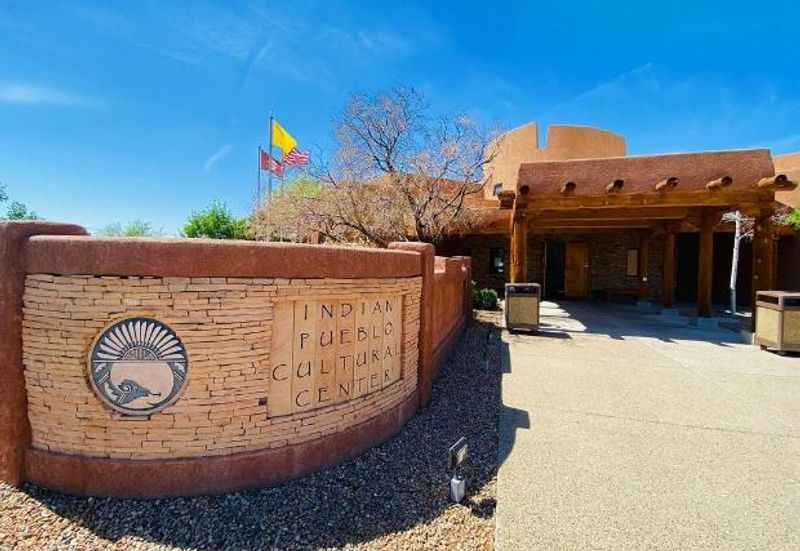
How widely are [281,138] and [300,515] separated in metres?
16.3

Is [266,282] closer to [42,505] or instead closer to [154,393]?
[154,393]

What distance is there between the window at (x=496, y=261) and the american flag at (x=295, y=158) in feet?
29.9

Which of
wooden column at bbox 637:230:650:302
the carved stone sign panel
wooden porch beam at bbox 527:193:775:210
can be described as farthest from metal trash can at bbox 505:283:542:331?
wooden column at bbox 637:230:650:302

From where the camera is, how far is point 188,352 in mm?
3240

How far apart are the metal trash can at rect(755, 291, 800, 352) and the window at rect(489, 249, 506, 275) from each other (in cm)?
1011

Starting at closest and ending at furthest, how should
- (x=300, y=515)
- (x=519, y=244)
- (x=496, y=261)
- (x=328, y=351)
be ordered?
(x=300, y=515) < (x=328, y=351) < (x=519, y=244) < (x=496, y=261)

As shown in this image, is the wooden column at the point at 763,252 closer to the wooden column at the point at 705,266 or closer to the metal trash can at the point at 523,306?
the wooden column at the point at 705,266

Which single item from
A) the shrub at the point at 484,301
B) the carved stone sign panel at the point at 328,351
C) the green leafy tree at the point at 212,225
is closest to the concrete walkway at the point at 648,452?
the carved stone sign panel at the point at 328,351

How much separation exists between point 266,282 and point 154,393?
49.2 inches

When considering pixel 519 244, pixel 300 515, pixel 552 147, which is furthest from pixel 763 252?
pixel 552 147

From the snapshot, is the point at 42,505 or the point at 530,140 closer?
the point at 42,505

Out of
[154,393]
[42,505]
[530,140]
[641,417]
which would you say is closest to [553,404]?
[641,417]

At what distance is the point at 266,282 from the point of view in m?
3.44

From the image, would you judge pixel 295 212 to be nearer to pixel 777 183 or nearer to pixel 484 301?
pixel 484 301
